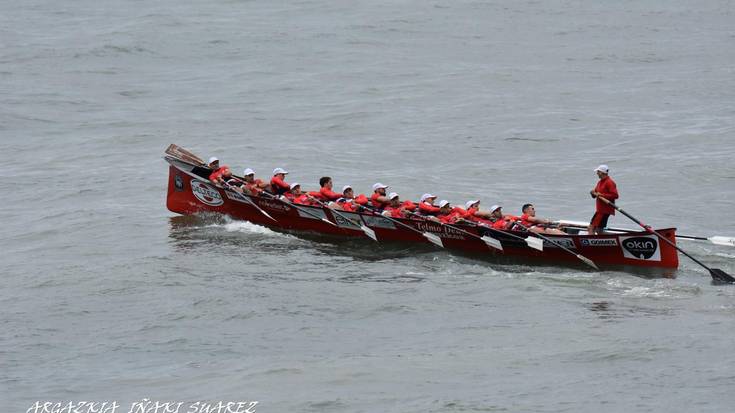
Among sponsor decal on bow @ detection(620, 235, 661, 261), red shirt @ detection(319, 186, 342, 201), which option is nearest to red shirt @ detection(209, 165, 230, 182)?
red shirt @ detection(319, 186, 342, 201)

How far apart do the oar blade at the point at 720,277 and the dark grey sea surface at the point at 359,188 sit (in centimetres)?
30

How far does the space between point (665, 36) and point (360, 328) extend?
43026 millimetres

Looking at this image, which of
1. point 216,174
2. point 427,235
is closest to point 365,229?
Answer: point 427,235

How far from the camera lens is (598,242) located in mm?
24875

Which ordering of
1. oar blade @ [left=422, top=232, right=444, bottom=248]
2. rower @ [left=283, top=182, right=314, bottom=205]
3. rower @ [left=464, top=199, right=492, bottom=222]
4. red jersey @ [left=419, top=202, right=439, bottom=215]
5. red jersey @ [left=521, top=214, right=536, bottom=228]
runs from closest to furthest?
red jersey @ [left=521, top=214, right=536, bottom=228], rower @ [left=464, top=199, right=492, bottom=222], oar blade @ [left=422, top=232, right=444, bottom=248], red jersey @ [left=419, top=202, right=439, bottom=215], rower @ [left=283, top=182, right=314, bottom=205]

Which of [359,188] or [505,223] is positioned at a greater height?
[359,188]

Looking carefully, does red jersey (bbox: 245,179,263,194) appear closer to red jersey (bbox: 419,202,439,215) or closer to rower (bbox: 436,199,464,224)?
red jersey (bbox: 419,202,439,215)

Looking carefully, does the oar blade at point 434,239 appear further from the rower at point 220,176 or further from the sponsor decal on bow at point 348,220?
the rower at point 220,176

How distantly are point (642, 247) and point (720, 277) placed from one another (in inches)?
71.9

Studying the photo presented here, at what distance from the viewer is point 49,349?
22109mm

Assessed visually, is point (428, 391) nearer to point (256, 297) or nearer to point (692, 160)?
point (256, 297)

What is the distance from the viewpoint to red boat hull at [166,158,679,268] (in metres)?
24.5

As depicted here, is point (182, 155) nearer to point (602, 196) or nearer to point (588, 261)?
point (588, 261)

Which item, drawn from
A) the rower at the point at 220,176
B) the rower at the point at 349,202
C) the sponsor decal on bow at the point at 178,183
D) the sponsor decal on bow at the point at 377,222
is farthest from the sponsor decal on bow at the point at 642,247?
the sponsor decal on bow at the point at 178,183
